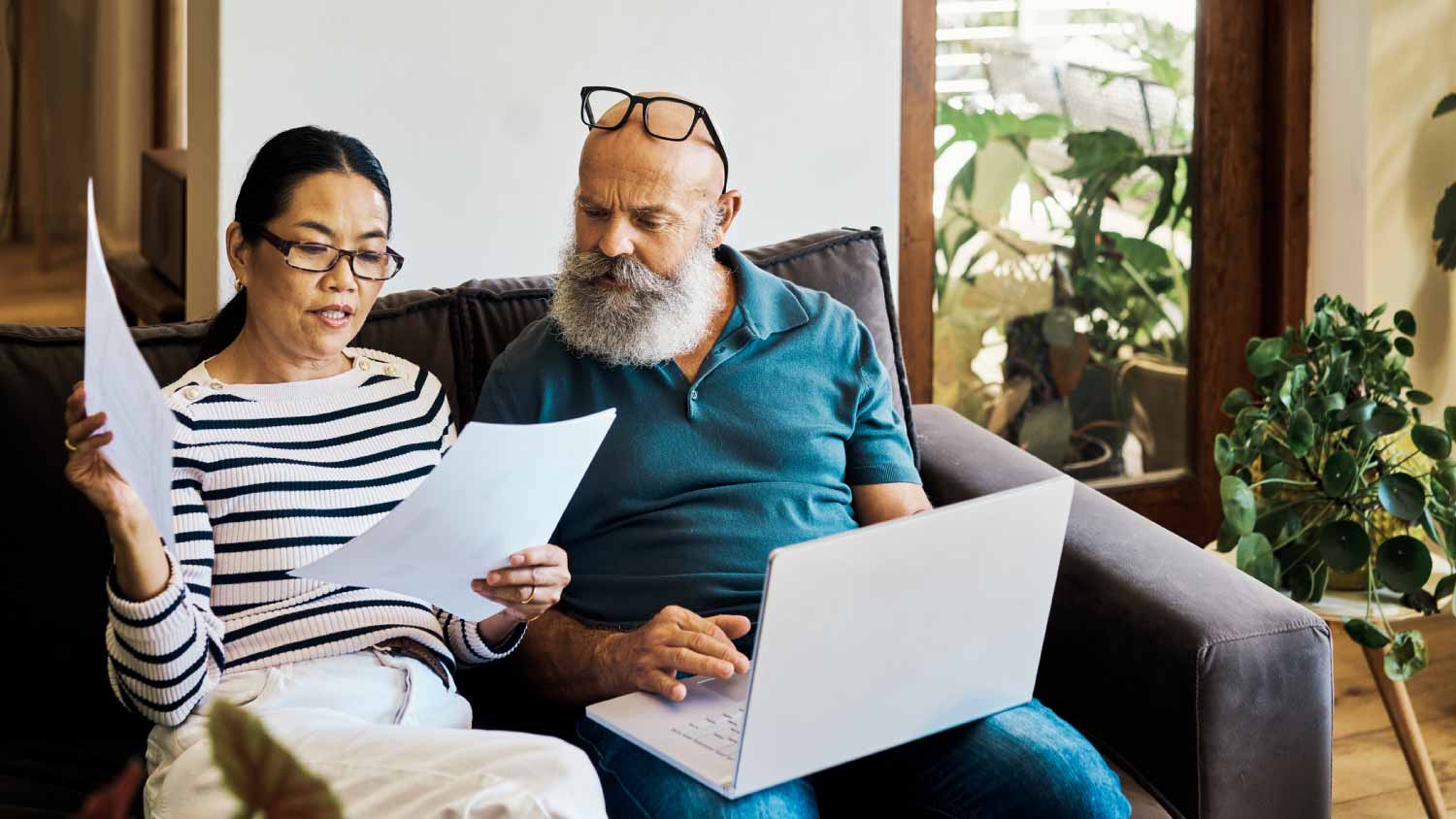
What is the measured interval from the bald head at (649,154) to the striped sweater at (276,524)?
39cm

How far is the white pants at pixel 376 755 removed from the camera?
1.18m

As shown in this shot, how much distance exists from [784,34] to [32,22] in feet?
11.9

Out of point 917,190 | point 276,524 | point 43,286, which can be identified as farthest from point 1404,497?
point 43,286

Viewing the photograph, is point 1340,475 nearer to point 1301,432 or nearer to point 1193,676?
point 1301,432

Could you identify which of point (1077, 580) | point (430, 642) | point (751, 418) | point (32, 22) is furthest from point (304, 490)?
point (32, 22)

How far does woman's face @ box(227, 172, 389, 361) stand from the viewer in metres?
1.52

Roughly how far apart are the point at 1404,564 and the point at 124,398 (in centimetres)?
169

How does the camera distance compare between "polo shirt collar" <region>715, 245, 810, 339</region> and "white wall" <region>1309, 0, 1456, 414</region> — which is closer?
"polo shirt collar" <region>715, 245, 810, 339</region>

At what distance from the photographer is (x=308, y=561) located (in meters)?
1.47

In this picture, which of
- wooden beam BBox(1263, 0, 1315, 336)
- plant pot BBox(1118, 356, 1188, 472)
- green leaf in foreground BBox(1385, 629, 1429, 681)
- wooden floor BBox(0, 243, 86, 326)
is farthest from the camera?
wooden floor BBox(0, 243, 86, 326)

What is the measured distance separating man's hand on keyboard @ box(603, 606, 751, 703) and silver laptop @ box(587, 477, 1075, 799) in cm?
2

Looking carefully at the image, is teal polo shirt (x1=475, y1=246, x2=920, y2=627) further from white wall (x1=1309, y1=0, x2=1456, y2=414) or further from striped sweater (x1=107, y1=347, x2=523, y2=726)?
white wall (x1=1309, y1=0, x2=1456, y2=414)

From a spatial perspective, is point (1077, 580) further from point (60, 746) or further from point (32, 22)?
point (32, 22)

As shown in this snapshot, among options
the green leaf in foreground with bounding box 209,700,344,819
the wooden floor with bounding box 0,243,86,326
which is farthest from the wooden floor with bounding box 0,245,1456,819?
the wooden floor with bounding box 0,243,86,326
